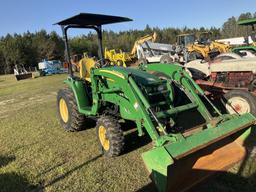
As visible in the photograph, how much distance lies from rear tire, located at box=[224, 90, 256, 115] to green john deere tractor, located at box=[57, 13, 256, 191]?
846mm

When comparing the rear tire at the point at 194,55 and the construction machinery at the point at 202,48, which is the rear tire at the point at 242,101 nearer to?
the construction machinery at the point at 202,48

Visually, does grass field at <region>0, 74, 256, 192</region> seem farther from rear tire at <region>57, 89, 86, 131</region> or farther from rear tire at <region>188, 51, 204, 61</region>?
rear tire at <region>188, 51, 204, 61</region>

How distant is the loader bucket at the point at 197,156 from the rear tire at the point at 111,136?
1281 mm

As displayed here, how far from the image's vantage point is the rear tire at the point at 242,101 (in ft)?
19.6

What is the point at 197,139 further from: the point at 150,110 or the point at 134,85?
the point at 134,85

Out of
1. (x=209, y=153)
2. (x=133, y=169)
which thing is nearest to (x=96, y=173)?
(x=133, y=169)

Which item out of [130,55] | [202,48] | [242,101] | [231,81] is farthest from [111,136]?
[130,55]

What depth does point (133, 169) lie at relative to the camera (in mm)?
4523

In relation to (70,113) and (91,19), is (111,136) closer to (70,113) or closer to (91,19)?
(70,113)

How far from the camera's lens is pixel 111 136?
15.8 ft

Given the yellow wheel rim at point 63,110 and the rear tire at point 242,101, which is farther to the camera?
the yellow wheel rim at point 63,110

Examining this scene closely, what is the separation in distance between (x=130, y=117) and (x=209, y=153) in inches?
54.0

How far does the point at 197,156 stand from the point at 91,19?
12.4 feet

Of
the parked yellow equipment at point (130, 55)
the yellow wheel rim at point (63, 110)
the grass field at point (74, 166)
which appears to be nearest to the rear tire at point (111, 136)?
the grass field at point (74, 166)
